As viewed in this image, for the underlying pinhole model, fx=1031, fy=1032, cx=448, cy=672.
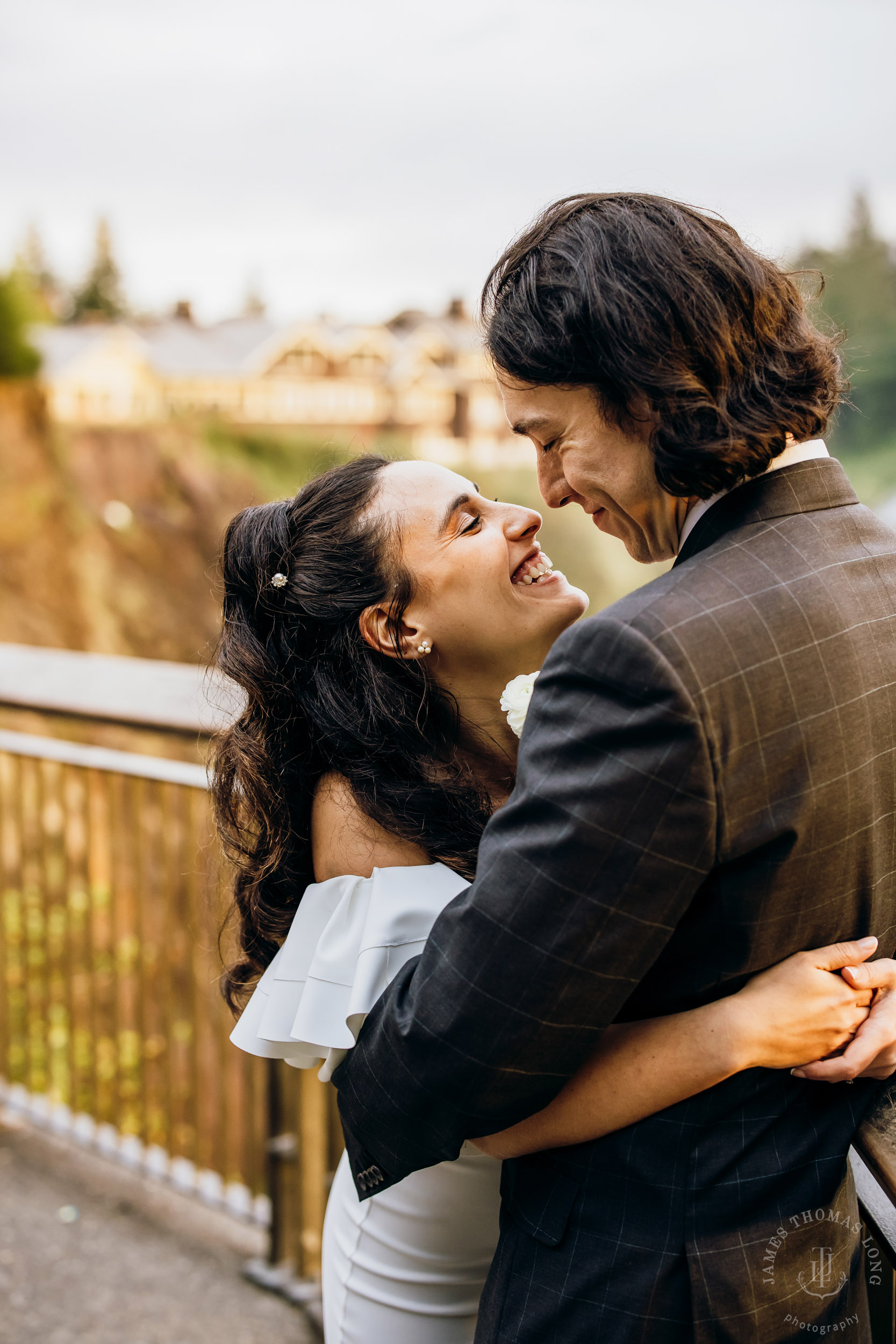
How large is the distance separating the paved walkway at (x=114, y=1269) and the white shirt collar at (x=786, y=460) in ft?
7.53

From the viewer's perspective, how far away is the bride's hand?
0.98 m

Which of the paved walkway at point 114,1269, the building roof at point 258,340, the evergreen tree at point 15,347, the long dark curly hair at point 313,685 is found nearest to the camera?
the long dark curly hair at point 313,685

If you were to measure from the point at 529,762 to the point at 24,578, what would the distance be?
76.6ft

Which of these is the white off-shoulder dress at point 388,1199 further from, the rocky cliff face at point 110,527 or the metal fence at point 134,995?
the rocky cliff face at point 110,527

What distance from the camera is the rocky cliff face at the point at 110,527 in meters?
22.8

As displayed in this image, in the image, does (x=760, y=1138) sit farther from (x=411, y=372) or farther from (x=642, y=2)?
(x=642, y=2)

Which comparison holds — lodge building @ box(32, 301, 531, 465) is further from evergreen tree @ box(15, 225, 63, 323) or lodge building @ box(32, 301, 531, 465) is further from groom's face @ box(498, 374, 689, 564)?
groom's face @ box(498, 374, 689, 564)

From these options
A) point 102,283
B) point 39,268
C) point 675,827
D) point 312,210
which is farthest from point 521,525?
point 39,268

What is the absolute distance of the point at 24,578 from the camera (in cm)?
2230

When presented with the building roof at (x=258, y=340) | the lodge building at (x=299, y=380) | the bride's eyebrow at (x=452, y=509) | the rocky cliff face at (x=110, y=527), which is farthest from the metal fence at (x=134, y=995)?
the building roof at (x=258, y=340)

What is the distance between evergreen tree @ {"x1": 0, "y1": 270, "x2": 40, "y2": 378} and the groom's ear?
83.2 ft

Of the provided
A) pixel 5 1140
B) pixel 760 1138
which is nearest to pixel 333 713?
pixel 760 1138

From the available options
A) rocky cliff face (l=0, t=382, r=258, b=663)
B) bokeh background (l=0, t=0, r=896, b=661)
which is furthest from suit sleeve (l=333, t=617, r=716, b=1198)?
rocky cliff face (l=0, t=382, r=258, b=663)

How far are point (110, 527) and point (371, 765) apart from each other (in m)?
24.3
